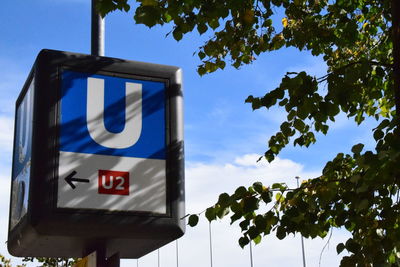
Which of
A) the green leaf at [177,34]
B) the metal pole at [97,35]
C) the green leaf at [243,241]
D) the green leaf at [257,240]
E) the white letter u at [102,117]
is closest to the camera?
the white letter u at [102,117]

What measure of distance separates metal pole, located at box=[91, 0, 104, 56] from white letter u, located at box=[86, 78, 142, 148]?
0.54m

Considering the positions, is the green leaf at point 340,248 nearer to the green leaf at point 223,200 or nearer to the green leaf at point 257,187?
the green leaf at point 257,187

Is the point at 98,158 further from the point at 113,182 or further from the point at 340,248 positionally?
the point at 340,248

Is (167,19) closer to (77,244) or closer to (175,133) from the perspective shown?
(175,133)

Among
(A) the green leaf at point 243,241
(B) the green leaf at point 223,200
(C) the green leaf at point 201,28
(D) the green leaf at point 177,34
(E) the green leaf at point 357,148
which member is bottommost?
(A) the green leaf at point 243,241

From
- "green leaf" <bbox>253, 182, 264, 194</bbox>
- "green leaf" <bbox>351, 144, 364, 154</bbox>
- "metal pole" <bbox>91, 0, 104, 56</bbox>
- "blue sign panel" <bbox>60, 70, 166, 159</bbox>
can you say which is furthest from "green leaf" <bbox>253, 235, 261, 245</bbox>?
"metal pole" <bbox>91, 0, 104, 56</bbox>

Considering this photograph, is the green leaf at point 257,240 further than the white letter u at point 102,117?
Yes

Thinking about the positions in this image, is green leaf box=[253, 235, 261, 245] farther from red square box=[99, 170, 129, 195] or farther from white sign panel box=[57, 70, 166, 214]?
red square box=[99, 170, 129, 195]

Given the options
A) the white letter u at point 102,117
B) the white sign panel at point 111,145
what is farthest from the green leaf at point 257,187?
the white letter u at point 102,117

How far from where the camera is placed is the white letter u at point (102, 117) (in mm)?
4484

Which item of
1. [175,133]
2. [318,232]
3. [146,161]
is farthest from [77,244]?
[318,232]

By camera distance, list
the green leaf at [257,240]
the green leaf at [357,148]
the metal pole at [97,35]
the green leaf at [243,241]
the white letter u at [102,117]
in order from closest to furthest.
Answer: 1. the green leaf at [357,148]
2. the white letter u at [102,117]
3. the green leaf at [243,241]
4. the green leaf at [257,240]
5. the metal pole at [97,35]

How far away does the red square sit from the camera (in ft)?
14.3

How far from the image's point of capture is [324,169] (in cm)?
503
